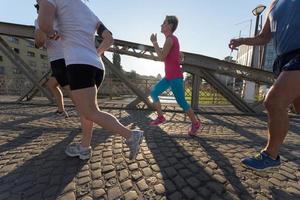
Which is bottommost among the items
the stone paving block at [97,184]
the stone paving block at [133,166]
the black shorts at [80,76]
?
the stone paving block at [97,184]

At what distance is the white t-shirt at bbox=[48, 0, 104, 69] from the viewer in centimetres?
231

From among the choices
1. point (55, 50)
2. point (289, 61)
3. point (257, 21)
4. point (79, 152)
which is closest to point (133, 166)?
point (79, 152)

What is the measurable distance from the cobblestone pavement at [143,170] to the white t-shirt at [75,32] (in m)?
1.08

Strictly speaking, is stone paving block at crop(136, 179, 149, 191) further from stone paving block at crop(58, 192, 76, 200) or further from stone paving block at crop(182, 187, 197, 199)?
stone paving block at crop(58, 192, 76, 200)

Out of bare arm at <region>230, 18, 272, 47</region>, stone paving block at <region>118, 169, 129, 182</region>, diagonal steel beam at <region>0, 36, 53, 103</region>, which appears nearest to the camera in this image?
stone paving block at <region>118, 169, 129, 182</region>

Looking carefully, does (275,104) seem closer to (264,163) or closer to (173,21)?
(264,163)

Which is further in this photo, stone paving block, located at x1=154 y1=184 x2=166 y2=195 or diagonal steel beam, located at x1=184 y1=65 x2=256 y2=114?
diagonal steel beam, located at x1=184 y1=65 x2=256 y2=114

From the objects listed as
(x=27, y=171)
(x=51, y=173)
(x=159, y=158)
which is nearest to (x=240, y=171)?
(x=159, y=158)

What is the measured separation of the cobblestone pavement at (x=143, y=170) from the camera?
203 cm

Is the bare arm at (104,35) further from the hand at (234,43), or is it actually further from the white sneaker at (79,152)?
the hand at (234,43)

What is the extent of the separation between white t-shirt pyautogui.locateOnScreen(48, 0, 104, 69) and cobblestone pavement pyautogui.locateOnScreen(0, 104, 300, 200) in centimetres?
108

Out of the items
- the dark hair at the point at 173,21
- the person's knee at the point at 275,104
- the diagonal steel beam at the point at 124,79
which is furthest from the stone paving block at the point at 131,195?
the diagonal steel beam at the point at 124,79

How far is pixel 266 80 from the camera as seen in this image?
7.79 m

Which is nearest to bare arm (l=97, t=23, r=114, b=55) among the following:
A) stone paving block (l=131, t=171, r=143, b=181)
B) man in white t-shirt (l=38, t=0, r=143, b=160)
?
man in white t-shirt (l=38, t=0, r=143, b=160)
